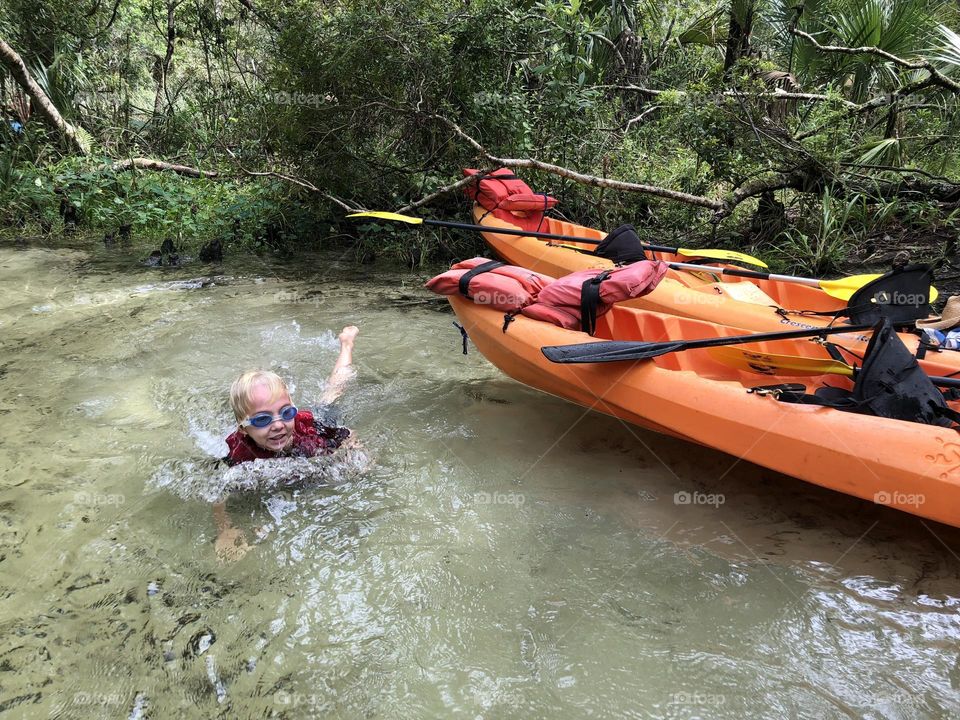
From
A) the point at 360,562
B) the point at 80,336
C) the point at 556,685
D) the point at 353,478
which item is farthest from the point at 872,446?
the point at 80,336

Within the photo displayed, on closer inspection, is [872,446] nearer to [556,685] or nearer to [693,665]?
[693,665]

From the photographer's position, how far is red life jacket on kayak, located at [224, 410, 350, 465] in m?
3.02

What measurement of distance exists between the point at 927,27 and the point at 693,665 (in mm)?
7220

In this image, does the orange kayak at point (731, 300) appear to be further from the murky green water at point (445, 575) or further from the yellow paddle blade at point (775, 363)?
the murky green water at point (445, 575)

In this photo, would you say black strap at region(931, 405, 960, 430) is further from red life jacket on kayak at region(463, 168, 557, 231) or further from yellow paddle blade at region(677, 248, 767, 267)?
red life jacket on kayak at region(463, 168, 557, 231)

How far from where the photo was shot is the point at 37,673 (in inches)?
83.4

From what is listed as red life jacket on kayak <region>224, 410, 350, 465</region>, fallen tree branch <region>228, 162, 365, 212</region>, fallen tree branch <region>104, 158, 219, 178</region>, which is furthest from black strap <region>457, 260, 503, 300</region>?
fallen tree branch <region>104, 158, 219, 178</region>

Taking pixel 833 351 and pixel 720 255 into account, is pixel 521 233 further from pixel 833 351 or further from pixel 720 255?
pixel 833 351

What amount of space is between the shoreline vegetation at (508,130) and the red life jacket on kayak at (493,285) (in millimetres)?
3023

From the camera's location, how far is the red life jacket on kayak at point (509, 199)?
21.4 ft

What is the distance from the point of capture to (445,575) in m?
2.65

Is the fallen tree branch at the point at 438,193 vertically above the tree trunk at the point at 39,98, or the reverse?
the tree trunk at the point at 39,98

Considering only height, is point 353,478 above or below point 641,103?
below

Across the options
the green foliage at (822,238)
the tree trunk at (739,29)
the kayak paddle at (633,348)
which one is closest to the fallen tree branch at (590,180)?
the green foliage at (822,238)
